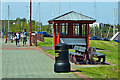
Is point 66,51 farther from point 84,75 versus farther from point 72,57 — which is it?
point 72,57

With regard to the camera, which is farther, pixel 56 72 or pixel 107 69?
pixel 107 69

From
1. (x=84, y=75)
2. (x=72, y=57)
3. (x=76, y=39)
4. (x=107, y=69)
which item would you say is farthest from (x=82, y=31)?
(x=84, y=75)

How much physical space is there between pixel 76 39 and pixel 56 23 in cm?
234

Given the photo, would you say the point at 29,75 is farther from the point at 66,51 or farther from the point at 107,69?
the point at 107,69

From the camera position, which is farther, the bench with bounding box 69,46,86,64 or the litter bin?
the bench with bounding box 69,46,86,64

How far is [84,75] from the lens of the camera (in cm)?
1011

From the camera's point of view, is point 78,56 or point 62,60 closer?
point 62,60

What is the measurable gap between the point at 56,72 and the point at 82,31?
15.2m

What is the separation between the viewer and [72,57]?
567 inches

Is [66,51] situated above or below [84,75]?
above

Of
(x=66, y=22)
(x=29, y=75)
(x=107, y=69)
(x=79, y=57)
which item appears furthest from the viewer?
(x=66, y=22)

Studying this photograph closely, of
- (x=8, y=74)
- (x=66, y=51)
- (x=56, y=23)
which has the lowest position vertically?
(x=8, y=74)

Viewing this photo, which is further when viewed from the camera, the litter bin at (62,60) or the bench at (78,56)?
the bench at (78,56)

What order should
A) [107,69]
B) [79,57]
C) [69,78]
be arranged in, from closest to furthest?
[69,78]
[107,69]
[79,57]
